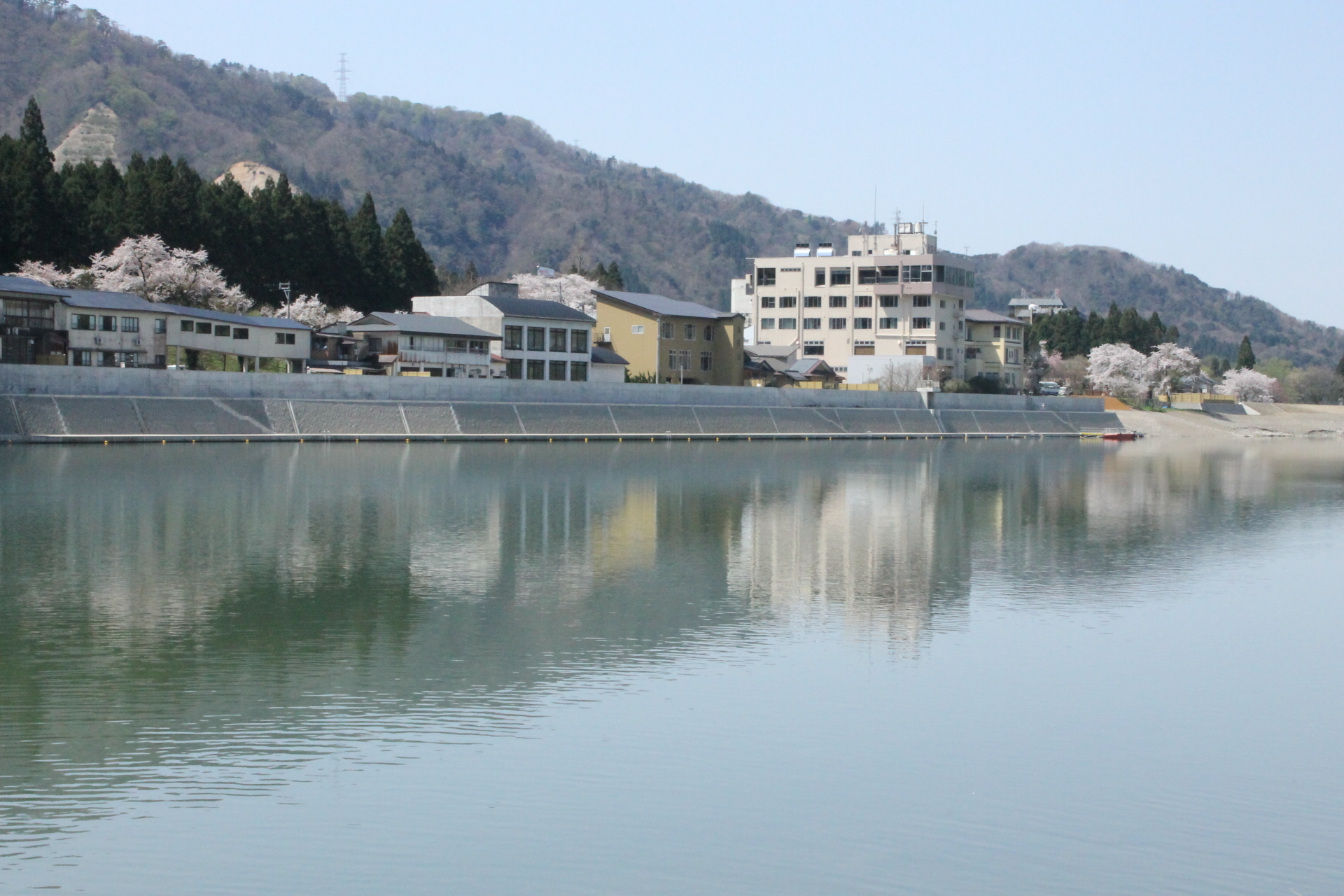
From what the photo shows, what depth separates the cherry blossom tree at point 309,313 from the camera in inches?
2438

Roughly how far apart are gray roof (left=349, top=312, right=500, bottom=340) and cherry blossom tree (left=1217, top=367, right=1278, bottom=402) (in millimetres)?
72000

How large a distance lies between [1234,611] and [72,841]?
48.2ft

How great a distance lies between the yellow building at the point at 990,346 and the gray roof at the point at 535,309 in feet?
104

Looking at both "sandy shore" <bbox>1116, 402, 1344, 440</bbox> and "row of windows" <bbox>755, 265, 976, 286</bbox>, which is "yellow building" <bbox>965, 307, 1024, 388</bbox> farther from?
"sandy shore" <bbox>1116, 402, 1344, 440</bbox>

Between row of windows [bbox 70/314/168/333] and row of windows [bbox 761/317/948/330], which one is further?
row of windows [bbox 761/317/948/330]

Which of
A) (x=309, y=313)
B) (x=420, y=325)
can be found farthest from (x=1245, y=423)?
(x=309, y=313)

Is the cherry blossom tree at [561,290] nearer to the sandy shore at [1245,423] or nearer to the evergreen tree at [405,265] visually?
the evergreen tree at [405,265]

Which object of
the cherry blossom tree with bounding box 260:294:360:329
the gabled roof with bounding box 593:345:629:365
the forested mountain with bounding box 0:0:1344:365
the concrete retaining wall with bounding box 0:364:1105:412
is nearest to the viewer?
the concrete retaining wall with bounding box 0:364:1105:412

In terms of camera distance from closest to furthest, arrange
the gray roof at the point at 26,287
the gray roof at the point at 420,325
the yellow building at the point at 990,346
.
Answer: the gray roof at the point at 26,287
the gray roof at the point at 420,325
the yellow building at the point at 990,346

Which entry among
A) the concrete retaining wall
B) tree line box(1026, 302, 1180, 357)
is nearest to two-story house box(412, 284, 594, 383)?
the concrete retaining wall

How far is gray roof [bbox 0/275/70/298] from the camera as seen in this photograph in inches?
1699

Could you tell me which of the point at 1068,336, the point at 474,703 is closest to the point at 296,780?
the point at 474,703

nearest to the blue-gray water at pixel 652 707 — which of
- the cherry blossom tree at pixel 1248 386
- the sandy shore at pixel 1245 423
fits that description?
the sandy shore at pixel 1245 423

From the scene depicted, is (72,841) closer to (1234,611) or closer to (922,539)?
(1234,611)
